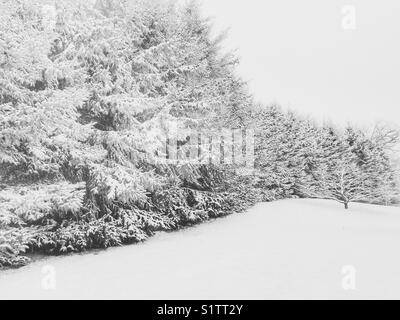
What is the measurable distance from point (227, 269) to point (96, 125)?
6508 mm

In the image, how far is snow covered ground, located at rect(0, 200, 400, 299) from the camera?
7.64 meters

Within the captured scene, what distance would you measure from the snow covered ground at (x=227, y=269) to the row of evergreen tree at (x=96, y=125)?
0.81 meters

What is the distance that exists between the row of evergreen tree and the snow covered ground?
0.81 m

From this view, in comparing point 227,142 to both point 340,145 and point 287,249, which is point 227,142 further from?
point 340,145

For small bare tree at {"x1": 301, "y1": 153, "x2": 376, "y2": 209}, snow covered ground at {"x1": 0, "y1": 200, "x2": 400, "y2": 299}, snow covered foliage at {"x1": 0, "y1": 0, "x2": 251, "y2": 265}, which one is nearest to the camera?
snow covered ground at {"x1": 0, "y1": 200, "x2": 400, "y2": 299}

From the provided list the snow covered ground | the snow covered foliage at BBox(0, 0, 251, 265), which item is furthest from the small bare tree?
the snow covered foliage at BBox(0, 0, 251, 265)

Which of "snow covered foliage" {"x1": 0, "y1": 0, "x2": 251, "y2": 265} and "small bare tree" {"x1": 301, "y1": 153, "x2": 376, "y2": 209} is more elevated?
"snow covered foliage" {"x1": 0, "y1": 0, "x2": 251, "y2": 265}

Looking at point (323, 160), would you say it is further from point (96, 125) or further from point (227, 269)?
point (227, 269)

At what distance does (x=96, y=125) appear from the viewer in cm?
1228

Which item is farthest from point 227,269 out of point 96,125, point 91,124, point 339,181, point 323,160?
point 323,160

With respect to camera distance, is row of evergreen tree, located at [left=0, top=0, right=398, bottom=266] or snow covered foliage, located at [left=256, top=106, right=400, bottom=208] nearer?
row of evergreen tree, located at [left=0, top=0, right=398, bottom=266]

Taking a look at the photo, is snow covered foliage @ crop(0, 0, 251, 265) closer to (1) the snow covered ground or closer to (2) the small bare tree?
(1) the snow covered ground

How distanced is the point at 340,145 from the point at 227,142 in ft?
83.0

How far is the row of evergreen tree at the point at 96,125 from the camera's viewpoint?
369 inches
